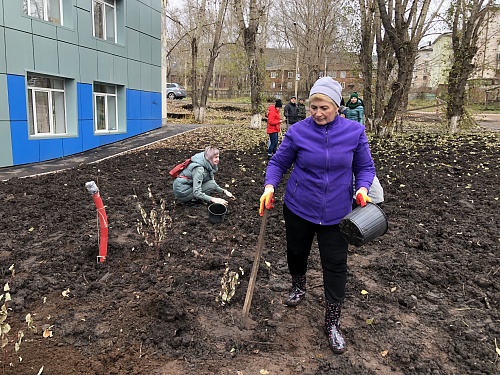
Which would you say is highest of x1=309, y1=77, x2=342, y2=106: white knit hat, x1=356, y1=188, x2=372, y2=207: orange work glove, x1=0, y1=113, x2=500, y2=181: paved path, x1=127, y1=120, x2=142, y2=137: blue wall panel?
x1=309, y1=77, x2=342, y2=106: white knit hat

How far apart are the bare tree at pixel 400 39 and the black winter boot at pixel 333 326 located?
1319 cm

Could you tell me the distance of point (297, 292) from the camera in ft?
11.5

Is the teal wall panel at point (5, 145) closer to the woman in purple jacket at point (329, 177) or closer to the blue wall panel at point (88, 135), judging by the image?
the blue wall panel at point (88, 135)

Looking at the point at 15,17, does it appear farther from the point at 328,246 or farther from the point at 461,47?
the point at 461,47

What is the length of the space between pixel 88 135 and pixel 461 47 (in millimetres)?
14024

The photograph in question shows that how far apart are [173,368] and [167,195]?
453 centimetres

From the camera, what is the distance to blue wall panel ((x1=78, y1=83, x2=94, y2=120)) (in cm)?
1277

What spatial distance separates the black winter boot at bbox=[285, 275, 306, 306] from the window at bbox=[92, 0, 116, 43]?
42.3 ft

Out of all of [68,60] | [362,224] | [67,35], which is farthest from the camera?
[68,60]

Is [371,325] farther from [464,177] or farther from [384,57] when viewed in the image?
[384,57]

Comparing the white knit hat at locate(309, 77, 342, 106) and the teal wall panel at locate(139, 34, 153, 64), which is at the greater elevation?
the teal wall panel at locate(139, 34, 153, 64)

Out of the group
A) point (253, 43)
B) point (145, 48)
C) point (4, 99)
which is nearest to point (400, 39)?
point (253, 43)

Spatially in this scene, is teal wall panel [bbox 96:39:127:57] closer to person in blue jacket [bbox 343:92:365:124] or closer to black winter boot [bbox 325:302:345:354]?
person in blue jacket [bbox 343:92:365:124]

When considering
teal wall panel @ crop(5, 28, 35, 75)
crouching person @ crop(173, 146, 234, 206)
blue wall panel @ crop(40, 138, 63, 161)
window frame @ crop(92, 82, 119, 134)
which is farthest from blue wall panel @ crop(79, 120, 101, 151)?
crouching person @ crop(173, 146, 234, 206)
